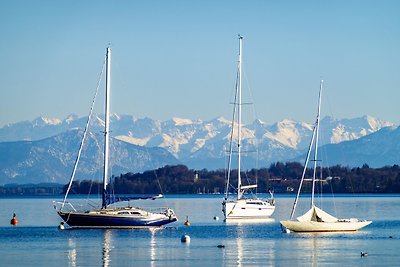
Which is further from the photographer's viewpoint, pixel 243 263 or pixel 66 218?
pixel 66 218

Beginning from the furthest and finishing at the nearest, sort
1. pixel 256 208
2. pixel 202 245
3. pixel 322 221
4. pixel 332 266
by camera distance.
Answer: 1. pixel 256 208
2. pixel 322 221
3. pixel 202 245
4. pixel 332 266

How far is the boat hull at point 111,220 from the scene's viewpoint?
8356 centimetres

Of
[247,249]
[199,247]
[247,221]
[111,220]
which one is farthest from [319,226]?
[247,221]

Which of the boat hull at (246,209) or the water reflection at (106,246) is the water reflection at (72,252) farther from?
the boat hull at (246,209)

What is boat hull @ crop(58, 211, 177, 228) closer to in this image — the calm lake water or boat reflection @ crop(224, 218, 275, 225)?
the calm lake water

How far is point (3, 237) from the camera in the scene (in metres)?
79.9

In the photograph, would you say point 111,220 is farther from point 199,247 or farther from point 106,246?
point 199,247

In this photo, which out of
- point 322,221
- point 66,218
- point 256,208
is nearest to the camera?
point 322,221

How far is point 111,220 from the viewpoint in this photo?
83.7 meters

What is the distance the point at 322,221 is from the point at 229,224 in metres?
18.2

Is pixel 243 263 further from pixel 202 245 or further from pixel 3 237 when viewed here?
pixel 3 237

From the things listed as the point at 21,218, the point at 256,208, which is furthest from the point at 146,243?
the point at 21,218

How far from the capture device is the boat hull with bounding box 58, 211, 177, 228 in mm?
83562

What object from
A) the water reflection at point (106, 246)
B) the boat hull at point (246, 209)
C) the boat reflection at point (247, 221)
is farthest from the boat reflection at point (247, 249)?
the boat hull at point (246, 209)
